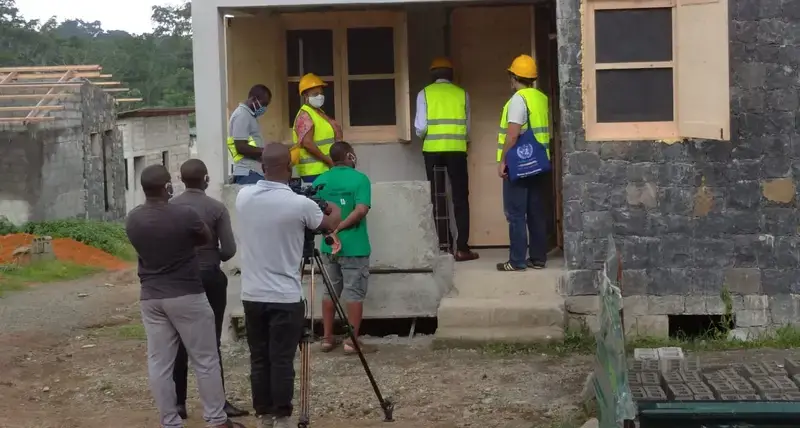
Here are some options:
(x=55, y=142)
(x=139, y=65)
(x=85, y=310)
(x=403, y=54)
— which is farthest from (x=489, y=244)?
(x=139, y=65)

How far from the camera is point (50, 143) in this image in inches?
1059

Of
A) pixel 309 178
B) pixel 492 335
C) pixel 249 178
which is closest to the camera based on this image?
pixel 492 335

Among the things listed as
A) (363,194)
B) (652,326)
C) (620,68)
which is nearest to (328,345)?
(363,194)

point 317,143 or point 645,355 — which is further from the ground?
point 317,143

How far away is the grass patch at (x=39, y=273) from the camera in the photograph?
57.5 ft

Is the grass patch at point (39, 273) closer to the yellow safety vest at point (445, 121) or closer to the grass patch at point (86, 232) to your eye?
the grass patch at point (86, 232)

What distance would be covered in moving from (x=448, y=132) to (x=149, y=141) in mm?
26636

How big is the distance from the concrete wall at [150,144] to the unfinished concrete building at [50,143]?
14.0ft

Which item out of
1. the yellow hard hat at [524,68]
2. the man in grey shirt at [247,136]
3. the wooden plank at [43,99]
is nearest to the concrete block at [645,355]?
the yellow hard hat at [524,68]

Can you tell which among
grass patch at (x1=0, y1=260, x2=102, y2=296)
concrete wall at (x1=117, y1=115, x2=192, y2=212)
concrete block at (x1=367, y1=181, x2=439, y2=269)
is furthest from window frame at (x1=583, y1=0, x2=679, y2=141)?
concrete wall at (x1=117, y1=115, x2=192, y2=212)

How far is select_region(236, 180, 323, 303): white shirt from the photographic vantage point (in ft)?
21.2

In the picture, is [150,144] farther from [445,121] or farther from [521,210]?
[521,210]

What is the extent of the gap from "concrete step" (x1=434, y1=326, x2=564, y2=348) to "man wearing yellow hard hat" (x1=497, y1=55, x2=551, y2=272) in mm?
747

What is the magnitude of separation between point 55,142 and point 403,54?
17.9 meters
